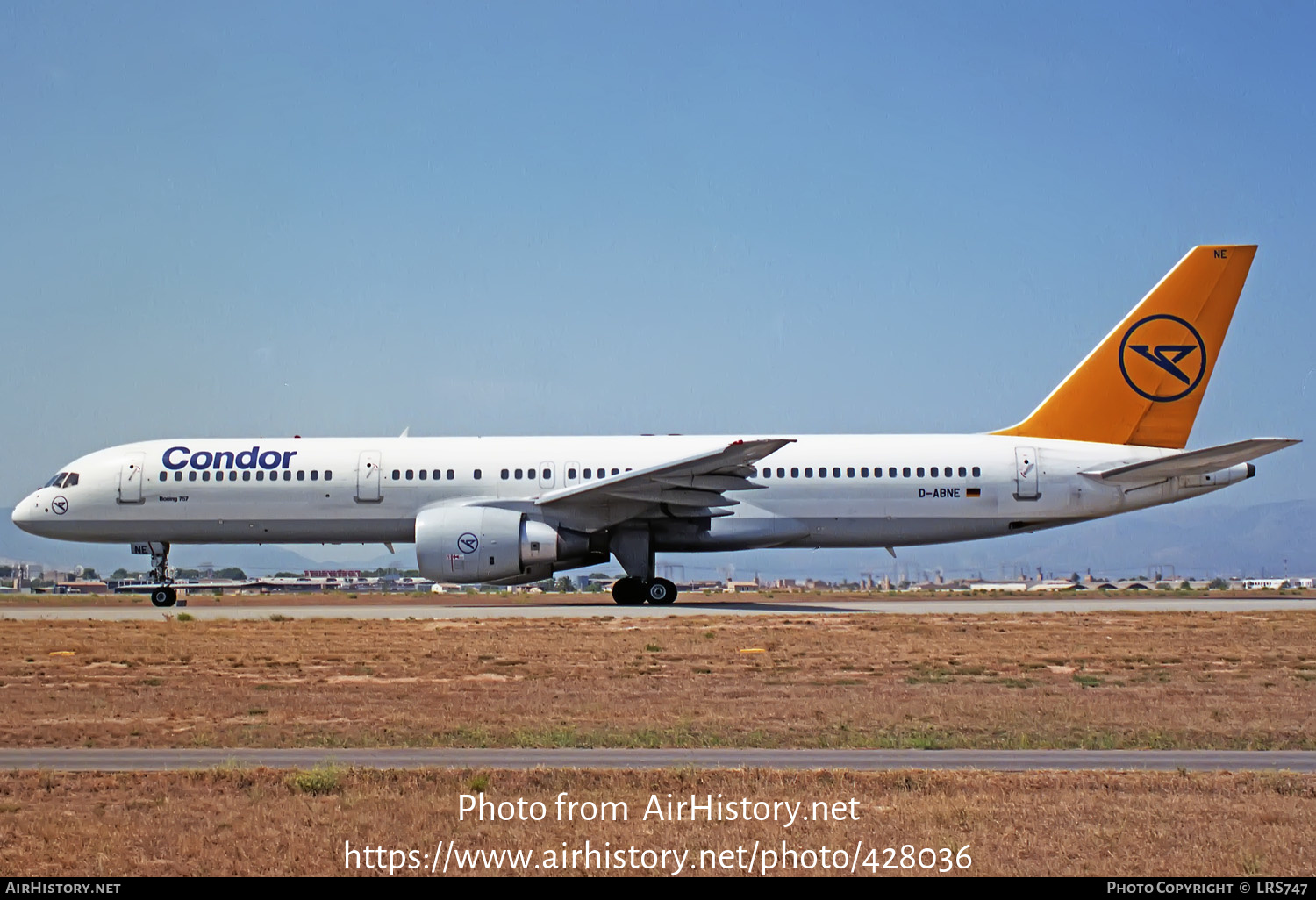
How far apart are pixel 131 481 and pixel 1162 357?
25481 mm

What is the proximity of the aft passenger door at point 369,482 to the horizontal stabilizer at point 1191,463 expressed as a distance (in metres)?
16.9

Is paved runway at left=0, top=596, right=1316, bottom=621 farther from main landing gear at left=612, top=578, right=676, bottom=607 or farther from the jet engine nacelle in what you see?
the jet engine nacelle

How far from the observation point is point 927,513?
1161 inches

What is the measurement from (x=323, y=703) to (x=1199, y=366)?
24.5 metres

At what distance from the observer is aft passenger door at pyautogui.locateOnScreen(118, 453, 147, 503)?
30641mm

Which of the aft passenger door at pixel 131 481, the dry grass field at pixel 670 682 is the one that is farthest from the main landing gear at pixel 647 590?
the aft passenger door at pixel 131 481

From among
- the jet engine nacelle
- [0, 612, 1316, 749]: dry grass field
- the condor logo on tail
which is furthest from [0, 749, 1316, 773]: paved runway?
the condor logo on tail

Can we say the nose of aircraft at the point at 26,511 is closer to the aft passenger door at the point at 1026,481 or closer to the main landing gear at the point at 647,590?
the main landing gear at the point at 647,590

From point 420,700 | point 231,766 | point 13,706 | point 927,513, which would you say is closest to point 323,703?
point 420,700

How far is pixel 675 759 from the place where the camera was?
33.5ft

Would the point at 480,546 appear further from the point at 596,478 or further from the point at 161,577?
the point at 161,577

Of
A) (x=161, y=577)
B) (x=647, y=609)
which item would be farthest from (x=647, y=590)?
(x=161, y=577)

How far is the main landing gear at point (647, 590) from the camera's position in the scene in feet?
97.5

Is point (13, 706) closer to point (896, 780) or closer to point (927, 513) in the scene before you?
point (896, 780)
